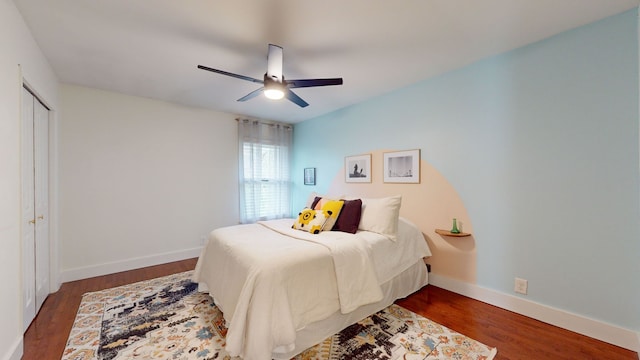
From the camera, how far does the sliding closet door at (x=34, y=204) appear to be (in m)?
2.17

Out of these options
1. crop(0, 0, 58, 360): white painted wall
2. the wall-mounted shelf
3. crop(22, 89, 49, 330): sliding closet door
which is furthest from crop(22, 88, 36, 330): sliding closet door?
the wall-mounted shelf

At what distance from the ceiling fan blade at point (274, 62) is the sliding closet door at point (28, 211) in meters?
2.11

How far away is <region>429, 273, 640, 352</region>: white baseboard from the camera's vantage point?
1.88 metres

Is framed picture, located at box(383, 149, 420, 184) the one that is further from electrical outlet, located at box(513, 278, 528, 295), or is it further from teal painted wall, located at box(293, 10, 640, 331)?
electrical outlet, located at box(513, 278, 528, 295)

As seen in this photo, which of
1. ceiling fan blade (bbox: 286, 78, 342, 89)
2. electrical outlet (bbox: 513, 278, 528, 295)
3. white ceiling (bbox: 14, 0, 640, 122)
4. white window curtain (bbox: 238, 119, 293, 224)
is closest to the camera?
white ceiling (bbox: 14, 0, 640, 122)

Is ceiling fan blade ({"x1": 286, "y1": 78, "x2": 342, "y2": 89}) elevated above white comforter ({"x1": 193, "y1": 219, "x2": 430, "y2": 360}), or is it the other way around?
ceiling fan blade ({"x1": 286, "y1": 78, "x2": 342, "y2": 89})

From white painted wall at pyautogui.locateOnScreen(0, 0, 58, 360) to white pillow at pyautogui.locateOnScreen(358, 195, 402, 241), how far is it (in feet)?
9.16

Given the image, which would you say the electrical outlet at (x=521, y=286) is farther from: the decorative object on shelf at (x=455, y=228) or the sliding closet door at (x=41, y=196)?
the sliding closet door at (x=41, y=196)

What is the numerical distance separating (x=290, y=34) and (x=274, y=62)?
264 millimetres

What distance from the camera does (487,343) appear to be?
195 centimetres

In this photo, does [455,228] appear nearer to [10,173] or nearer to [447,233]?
[447,233]

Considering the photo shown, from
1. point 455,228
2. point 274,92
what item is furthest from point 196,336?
point 455,228

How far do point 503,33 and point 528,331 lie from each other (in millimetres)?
2518

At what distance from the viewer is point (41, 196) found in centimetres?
265
